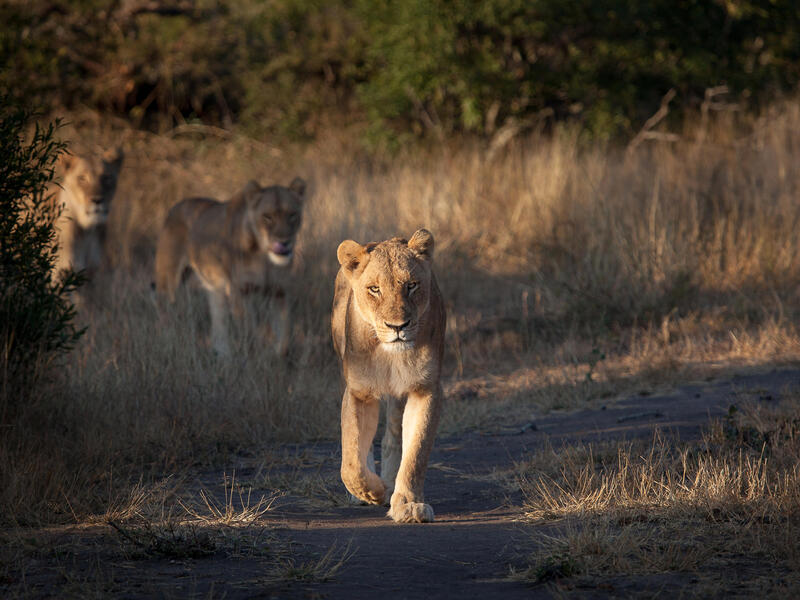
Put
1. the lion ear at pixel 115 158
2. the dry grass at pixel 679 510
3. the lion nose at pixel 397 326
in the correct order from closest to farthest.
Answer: the dry grass at pixel 679 510, the lion nose at pixel 397 326, the lion ear at pixel 115 158

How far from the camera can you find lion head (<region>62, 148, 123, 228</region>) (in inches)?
440

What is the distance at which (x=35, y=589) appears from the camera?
3736 millimetres

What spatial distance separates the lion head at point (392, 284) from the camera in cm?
472

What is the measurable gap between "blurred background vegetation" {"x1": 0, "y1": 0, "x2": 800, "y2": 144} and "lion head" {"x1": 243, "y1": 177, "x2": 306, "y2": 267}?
195 inches

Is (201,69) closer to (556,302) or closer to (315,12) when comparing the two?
(315,12)

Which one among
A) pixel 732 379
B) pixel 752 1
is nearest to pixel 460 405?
pixel 732 379

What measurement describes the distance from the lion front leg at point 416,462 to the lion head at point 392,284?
0.99ft

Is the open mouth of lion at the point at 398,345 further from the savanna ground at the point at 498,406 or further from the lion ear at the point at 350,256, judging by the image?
the savanna ground at the point at 498,406

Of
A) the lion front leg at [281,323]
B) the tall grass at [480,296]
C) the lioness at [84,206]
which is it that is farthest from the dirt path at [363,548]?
the lioness at [84,206]

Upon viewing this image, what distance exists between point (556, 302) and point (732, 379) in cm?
245

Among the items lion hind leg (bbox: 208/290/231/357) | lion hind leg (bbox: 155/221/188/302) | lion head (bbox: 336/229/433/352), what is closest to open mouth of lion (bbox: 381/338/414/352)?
lion head (bbox: 336/229/433/352)

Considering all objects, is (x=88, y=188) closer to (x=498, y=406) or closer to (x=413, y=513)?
(x=498, y=406)

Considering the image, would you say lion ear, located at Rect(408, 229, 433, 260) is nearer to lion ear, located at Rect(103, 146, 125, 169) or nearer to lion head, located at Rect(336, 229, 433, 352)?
lion head, located at Rect(336, 229, 433, 352)

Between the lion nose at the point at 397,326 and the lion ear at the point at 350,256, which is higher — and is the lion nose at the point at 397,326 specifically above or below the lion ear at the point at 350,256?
Result: below
